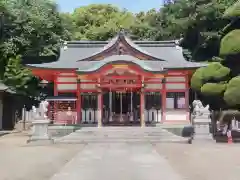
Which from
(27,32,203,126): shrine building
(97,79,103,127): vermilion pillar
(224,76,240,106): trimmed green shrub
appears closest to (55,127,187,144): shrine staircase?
(97,79,103,127): vermilion pillar

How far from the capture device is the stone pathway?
29.8 ft

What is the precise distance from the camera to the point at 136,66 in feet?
78.4

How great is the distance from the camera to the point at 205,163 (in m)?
11.4

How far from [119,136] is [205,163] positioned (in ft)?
30.6

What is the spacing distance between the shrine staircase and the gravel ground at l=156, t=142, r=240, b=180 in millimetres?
4427

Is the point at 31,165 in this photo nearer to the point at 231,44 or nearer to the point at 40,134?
the point at 40,134

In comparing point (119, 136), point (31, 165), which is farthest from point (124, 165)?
point (119, 136)

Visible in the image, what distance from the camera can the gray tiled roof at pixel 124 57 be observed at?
2463 cm

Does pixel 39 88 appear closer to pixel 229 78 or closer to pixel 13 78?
pixel 13 78

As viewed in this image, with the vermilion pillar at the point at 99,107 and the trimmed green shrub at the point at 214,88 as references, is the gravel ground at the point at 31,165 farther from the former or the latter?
the trimmed green shrub at the point at 214,88

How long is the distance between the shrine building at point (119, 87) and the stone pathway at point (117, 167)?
36.7ft

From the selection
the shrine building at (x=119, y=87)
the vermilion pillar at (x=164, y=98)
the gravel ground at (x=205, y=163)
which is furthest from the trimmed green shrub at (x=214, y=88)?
the gravel ground at (x=205, y=163)

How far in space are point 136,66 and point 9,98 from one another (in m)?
13.4

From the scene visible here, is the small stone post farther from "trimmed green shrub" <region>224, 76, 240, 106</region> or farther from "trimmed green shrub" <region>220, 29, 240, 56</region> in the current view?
"trimmed green shrub" <region>220, 29, 240, 56</region>
